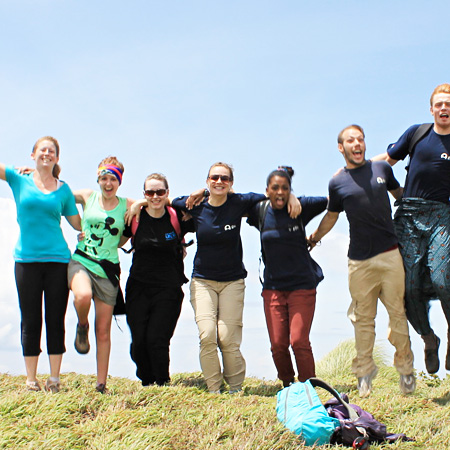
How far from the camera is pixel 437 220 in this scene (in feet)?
27.0

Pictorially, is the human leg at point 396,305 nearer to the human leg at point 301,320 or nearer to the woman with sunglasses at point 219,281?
the human leg at point 301,320

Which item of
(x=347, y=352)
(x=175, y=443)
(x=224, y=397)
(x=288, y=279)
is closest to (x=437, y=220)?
(x=288, y=279)

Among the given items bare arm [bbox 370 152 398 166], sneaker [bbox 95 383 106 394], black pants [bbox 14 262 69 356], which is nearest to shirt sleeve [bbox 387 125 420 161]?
bare arm [bbox 370 152 398 166]

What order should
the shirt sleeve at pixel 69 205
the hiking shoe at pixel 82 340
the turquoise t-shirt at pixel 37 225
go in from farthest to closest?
the shirt sleeve at pixel 69 205, the hiking shoe at pixel 82 340, the turquoise t-shirt at pixel 37 225

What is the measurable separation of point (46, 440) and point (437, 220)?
19.8ft

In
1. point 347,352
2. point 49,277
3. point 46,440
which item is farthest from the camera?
point 347,352

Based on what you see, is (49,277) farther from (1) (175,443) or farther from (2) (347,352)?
(2) (347,352)

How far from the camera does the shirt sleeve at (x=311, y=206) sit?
8539mm

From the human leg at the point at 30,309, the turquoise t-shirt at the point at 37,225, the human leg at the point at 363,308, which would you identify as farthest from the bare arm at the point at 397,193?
the human leg at the point at 30,309

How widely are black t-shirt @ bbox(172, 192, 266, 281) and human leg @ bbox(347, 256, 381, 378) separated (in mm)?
1710

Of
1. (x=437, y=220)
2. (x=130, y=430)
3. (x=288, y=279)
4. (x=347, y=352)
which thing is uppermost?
(x=437, y=220)

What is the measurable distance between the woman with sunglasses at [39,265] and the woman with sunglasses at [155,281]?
1.20 m

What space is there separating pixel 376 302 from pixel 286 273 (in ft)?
4.95

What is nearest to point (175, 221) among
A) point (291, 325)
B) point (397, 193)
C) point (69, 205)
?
point (69, 205)
